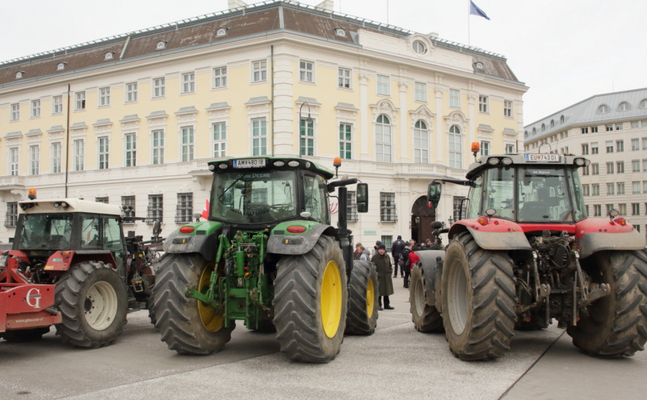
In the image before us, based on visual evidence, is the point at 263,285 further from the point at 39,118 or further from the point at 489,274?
the point at 39,118

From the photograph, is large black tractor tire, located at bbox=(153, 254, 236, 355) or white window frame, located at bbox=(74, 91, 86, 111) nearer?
large black tractor tire, located at bbox=(153, 254, 236, 355)

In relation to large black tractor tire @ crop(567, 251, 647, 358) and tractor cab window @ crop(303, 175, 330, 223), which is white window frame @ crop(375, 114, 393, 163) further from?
large black tractor tire @ crop(567, 251, 647, 358)

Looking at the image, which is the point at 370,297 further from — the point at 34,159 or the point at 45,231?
the point at 34,159

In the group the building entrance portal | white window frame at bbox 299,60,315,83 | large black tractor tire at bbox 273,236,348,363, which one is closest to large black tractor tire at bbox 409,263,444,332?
large black tractor tire at bbox 273,236,348,363

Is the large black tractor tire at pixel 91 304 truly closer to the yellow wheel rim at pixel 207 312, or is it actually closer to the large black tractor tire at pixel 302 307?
the yellow wheel rim at pixel 207 312

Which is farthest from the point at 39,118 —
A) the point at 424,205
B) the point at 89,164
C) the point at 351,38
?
the point at 424,205

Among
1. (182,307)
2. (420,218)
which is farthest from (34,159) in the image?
(182,307)

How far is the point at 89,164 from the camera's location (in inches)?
1405

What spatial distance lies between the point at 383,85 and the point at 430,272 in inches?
963

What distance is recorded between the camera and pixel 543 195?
8.59m

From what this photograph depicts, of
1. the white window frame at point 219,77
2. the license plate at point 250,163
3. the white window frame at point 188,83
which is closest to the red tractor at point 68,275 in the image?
the license plate at point 250,163

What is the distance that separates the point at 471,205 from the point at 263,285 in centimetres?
378

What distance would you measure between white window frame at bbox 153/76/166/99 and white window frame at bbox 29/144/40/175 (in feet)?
32.9

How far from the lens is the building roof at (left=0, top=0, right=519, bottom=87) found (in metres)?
31.6
